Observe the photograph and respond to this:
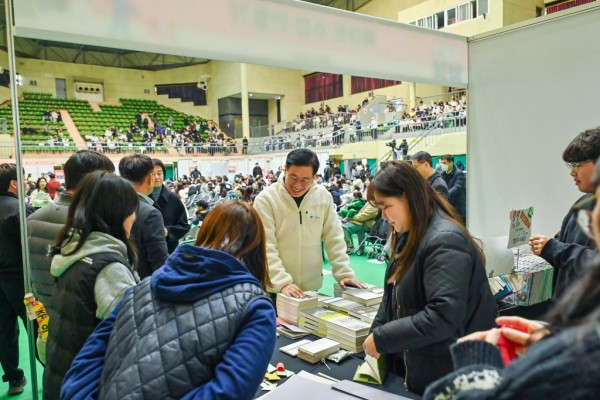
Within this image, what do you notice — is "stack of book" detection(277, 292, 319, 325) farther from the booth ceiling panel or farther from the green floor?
the green floor

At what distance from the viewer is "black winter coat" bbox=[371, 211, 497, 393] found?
1.20 m

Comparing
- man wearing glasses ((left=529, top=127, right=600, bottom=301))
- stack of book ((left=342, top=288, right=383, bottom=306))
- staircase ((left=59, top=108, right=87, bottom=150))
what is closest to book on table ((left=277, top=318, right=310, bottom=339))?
stack of book ((left=342, top=288, right=383, bottom=306))

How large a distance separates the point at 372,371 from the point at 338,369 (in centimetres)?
15

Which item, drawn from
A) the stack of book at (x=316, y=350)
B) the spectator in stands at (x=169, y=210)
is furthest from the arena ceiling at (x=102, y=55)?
the stack of book at (x=316, y=350)

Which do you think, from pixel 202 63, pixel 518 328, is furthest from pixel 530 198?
pixel 202 63

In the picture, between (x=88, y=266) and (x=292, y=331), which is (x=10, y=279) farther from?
(x=292, y=331)

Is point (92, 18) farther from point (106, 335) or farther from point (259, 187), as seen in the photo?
point (259, 187)

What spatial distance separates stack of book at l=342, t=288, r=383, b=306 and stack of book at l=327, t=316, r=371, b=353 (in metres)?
0.14

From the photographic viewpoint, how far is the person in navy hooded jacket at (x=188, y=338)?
87 centimetres

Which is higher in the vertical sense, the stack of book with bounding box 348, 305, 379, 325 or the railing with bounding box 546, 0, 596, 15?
the railing with bounding box 546, 0, 596, 15

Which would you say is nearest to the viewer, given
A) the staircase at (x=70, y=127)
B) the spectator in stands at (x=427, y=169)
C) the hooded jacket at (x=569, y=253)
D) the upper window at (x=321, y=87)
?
the hooded jacket at (x=569, y=253)

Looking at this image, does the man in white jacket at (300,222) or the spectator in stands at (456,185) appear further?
the spectator in stands at (456,185)

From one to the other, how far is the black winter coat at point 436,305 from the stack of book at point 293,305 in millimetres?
552

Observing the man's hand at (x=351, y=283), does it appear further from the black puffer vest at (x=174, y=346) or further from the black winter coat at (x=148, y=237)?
the black puffer vest at (x=174, y=346)
